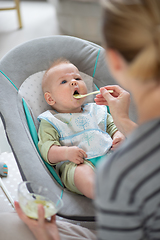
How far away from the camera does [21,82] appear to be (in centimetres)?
143

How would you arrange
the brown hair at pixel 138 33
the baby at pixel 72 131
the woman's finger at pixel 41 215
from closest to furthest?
1. the brown hair at pixel 138 33
2. the woman's finger at pixel 41 215
3. the baby at pixel 72 131

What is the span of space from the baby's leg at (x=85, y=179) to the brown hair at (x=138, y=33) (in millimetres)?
689

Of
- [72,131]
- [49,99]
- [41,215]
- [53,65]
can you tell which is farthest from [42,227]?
[53,65]

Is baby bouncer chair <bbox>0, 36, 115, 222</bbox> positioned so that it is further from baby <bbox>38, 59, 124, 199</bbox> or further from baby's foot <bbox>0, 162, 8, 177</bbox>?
baby's foot <bbox>0, 162, 8, 177</bbox>

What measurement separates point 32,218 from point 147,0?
681 millimetres

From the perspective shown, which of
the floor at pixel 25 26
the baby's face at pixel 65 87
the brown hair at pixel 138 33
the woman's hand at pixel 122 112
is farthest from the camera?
the floor at pixel 25 26

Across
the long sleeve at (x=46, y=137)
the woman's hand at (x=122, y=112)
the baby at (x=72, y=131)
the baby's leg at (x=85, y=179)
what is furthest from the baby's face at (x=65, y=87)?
the baby's leg at (x=85, y=179)

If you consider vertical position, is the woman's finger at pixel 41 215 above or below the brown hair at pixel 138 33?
below

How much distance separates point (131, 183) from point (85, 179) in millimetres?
619

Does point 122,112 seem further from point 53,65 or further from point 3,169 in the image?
point 3,169

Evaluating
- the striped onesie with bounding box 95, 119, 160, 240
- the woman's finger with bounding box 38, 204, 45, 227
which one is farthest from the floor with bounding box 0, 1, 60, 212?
the striped onesie with bounding box 95, 119, 160, 240

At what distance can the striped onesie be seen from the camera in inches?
21.0

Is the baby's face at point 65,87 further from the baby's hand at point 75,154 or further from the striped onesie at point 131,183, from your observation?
the striped onesie at point 131,183

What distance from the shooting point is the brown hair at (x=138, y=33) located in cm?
50
